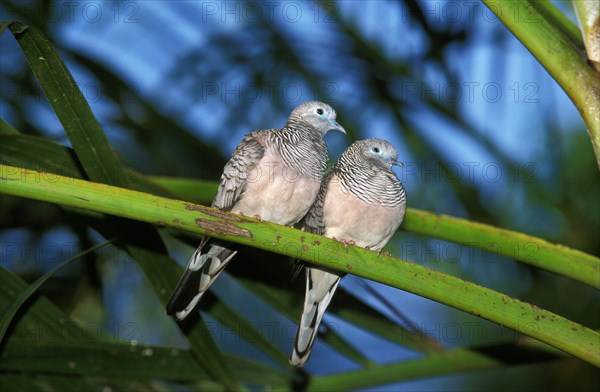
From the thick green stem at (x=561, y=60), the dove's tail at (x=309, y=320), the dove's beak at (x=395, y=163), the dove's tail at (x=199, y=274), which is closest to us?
the thick green stem at (x=561, y=60)

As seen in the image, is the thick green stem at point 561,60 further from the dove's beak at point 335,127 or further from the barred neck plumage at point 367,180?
the dove's beak at point 335,127

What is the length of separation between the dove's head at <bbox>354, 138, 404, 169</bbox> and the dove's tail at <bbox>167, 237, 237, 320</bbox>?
68cm

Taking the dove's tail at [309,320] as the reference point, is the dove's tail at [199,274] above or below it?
above

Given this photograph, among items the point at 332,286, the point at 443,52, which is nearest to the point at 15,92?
the point at 332,286

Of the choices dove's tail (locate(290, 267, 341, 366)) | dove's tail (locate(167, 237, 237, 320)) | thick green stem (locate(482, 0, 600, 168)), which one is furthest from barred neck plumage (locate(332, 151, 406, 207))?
thick green stem (locate(482, 0, 600, 168))

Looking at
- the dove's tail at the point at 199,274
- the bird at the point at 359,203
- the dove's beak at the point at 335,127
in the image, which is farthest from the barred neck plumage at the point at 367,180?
the dove's tail at the point at 199,274

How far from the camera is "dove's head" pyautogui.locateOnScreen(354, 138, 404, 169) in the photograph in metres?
2.69

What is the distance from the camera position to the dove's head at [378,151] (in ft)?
8.83

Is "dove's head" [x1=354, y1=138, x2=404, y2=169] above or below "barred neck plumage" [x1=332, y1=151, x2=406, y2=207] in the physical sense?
above

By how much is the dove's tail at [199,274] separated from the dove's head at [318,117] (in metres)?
0.66

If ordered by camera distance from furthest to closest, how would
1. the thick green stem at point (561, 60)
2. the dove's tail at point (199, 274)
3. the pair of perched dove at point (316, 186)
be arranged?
the pair of perched dove at point (316, 186) → the dove's tail at point (199, 274) → the thick green stem at point (561, 60)

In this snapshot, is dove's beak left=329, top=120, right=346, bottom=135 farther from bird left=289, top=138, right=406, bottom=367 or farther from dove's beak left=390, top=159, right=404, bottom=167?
dove's beak left=390, top=159, right=404, bottom=167

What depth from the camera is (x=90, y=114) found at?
1.71m

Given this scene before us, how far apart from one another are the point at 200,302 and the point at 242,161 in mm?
611
